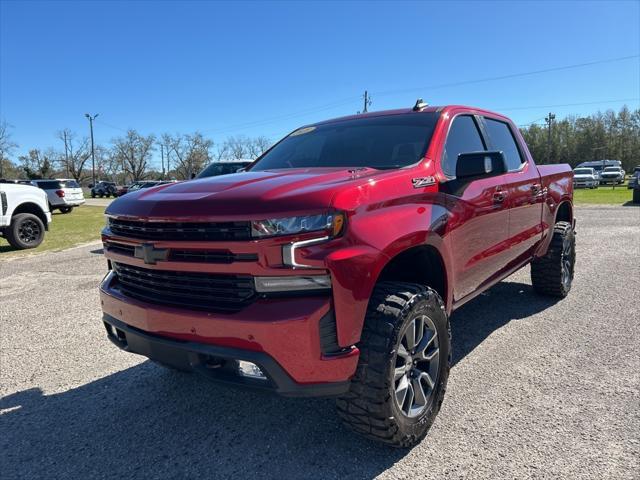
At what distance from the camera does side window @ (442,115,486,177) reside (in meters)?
3.19

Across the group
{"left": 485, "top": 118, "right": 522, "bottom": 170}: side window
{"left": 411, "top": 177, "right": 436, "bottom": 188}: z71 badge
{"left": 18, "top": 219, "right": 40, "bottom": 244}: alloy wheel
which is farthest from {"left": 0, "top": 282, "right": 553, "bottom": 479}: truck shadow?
{"left": 18, "top": 219, "right": 40, "bottom": 244}: alloy wheel

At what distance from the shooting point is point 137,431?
9.10 ft

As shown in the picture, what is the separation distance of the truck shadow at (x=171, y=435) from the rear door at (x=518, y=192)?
226 cm

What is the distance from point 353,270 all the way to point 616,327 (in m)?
3.44

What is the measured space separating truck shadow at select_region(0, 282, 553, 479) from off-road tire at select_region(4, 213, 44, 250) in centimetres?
859

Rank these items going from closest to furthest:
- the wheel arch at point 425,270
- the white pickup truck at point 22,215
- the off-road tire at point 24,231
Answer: the wheel arch at point 425,270 < the white pickup truck at point 22,215 < the off-road tire at point 24,231

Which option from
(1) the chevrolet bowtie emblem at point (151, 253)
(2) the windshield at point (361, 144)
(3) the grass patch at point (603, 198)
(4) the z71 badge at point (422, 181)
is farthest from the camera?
(3) the grass patch at point (603, 198)

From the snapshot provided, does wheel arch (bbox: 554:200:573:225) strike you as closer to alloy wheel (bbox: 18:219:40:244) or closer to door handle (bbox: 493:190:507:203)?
door handle (bbox: 493:190:507:203)

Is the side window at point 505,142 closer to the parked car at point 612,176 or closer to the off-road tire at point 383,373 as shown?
the off-road tire at point 383,373

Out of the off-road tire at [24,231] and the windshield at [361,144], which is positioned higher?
the windshield at [361,144]

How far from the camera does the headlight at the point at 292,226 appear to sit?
2.09m

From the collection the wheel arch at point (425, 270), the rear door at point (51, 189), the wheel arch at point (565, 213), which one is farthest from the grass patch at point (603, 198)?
the rear door at point (51, 189)

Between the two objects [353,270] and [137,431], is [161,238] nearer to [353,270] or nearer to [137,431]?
[353,270]

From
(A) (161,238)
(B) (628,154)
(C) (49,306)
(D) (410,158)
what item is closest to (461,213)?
(D) (410,158)
